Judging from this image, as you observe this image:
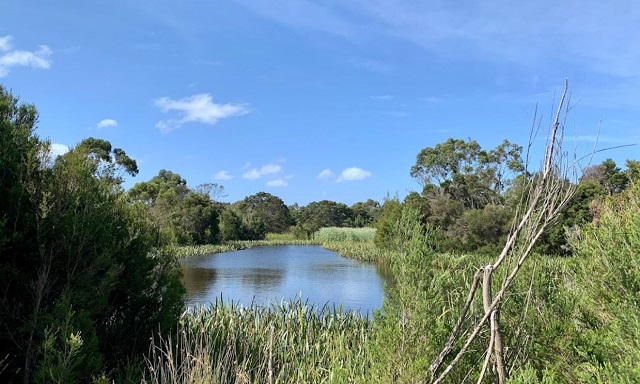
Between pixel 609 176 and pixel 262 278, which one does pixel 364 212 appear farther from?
pixel 262 278

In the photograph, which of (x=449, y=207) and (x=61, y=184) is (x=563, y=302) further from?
(x=449, y=207)

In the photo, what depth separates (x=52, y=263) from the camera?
308 centimetres

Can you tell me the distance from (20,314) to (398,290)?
2414mm

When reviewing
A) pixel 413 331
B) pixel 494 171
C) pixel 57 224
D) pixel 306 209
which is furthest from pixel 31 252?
pixel 306 209

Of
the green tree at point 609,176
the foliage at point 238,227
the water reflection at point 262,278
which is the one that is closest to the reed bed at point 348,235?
the foliage at point 238,227

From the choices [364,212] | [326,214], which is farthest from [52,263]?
[364,212]

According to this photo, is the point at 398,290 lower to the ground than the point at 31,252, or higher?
lower

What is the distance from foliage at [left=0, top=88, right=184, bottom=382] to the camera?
9.30 feet

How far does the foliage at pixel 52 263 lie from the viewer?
2834 mm

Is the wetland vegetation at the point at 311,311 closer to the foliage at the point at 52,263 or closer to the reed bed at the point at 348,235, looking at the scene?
the foliage at the point at 52,263

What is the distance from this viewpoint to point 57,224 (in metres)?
3.09

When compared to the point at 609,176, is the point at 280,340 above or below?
below

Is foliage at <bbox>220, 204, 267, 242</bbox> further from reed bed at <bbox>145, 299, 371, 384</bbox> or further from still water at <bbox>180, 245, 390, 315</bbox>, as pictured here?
reed bed at <bbox>145, 299, 371, 384</bbox>

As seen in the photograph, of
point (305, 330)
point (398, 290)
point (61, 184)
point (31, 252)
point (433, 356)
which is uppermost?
point (61, 184)
